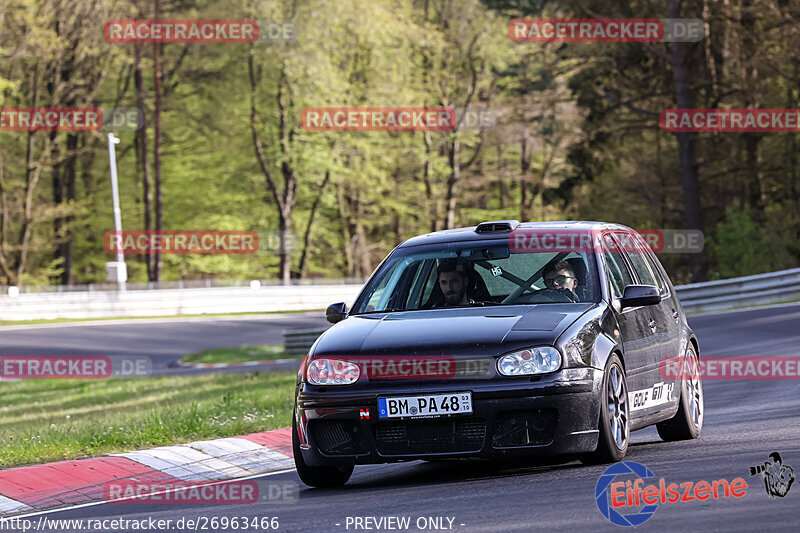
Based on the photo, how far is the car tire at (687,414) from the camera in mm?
9539

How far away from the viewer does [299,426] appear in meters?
7.86

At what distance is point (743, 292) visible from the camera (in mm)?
30234

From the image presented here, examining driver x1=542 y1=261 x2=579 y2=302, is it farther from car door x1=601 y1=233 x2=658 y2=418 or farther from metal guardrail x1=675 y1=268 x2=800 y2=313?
metal guardrail x1=675 y1=268 x2=800 y2=313

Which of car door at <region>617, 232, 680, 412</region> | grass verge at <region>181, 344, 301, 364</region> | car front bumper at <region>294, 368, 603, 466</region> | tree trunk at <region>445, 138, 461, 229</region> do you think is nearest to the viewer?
car front bumper at <region>294, 368, 603, 466</region>

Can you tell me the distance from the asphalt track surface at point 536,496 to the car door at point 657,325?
387 mm

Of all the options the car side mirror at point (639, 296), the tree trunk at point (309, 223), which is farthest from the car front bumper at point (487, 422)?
the tree trunk at point (309, 223)

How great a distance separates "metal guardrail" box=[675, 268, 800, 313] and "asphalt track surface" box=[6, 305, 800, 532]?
19248 millimetres

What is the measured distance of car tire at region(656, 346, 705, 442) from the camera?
31.3ft

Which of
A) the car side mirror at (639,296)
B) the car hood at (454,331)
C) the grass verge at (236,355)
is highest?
the car side mirror at (639,296)

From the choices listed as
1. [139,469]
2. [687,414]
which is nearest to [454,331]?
[687,414]

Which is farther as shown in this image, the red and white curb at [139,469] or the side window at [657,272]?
the side window at [657,272]

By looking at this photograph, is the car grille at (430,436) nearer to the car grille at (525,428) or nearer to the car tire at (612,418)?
the car grille at (525,428)

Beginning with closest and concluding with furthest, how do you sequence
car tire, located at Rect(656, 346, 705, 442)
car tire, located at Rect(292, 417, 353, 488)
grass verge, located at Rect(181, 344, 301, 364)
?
car tire, located at Rect(292, 417, 353, 488)
car tire, located at Rect(656, 346, 705, 442)
grass verge, located at Rect(181, 344, 301, 364)

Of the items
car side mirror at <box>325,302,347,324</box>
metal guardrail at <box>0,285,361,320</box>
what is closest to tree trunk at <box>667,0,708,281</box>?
metal guardrail at <box>0,285,361,320</box>
